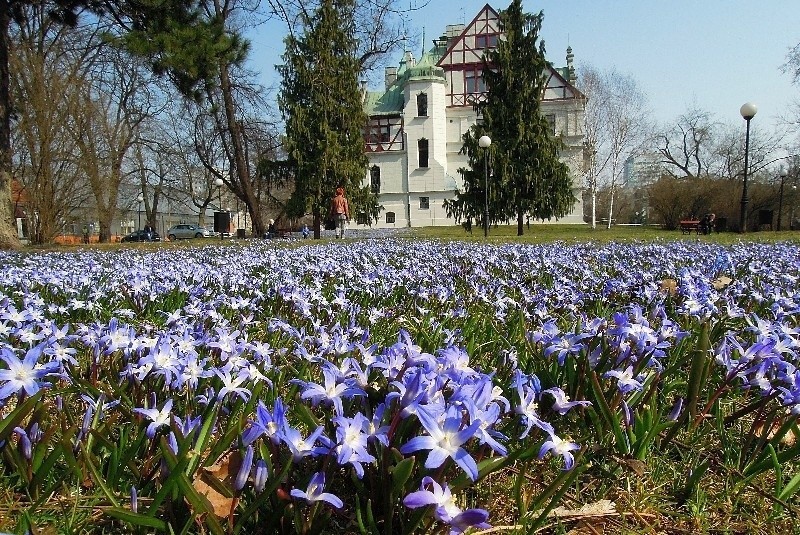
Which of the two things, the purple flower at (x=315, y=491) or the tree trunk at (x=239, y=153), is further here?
the tree trunk at (x=239, y=153)

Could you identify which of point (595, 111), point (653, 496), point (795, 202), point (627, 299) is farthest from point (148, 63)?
point (595, 111)

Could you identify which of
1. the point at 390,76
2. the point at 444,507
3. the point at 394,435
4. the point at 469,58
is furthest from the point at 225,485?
the point at 390,76

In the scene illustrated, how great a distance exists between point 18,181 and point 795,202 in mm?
35004

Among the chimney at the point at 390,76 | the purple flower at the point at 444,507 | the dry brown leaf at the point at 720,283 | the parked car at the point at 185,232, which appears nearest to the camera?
the purple flower at the point at 444,507

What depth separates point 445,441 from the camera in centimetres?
93

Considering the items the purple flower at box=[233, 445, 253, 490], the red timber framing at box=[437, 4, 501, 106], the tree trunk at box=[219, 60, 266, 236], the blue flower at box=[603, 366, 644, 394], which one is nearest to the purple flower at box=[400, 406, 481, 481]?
the purple flower at box=[233, 445, 253, 490]

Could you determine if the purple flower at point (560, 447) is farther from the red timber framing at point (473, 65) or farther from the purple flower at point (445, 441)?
the red timber framing at point (473, 65)

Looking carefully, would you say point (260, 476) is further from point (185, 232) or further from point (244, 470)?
point (185, 232)

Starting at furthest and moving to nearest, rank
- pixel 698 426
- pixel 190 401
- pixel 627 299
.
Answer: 1. pixel 627 299
2. pixel 698 426
3. pixel 190 401

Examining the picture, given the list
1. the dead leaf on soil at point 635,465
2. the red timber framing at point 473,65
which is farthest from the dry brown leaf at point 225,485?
the red timber framing at point 473,65

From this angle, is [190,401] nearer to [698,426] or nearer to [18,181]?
[698,426]

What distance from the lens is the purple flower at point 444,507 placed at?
0.86m

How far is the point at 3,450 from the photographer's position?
1.29m

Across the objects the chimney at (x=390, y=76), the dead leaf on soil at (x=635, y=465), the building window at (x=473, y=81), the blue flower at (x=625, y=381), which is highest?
the chimney at (x=390, y=76)
